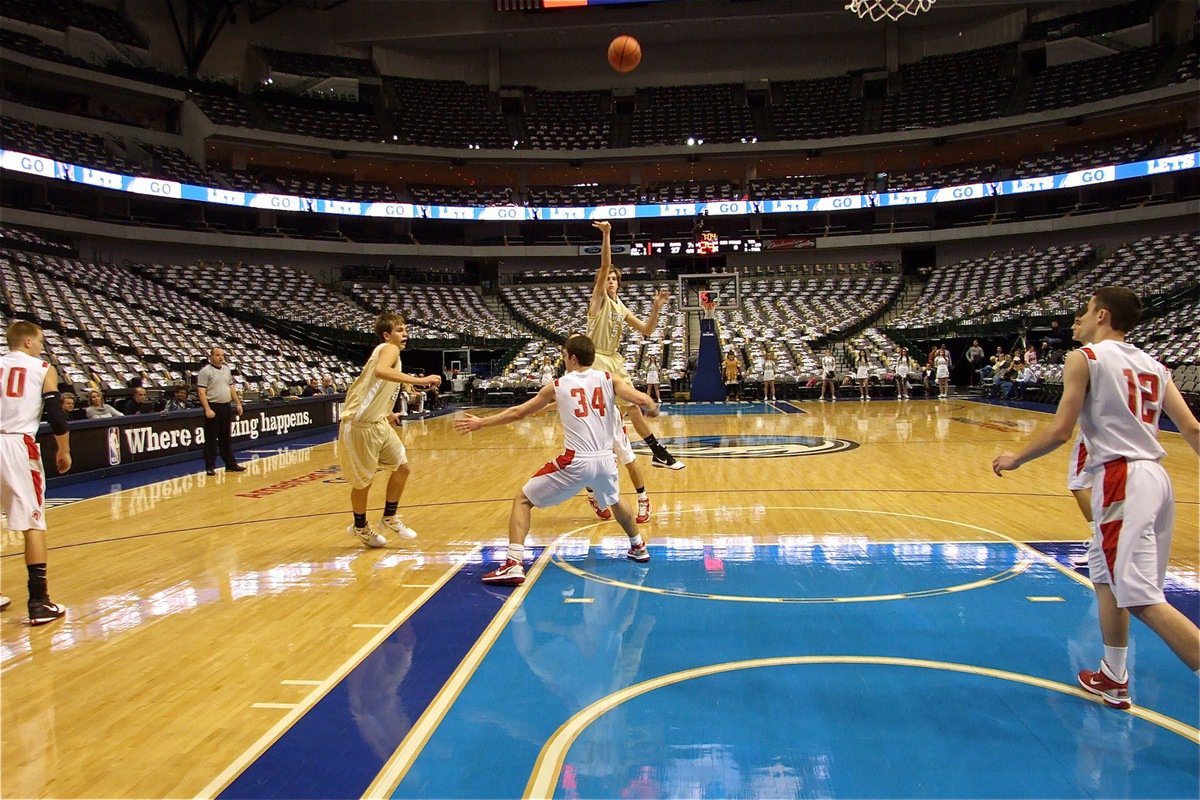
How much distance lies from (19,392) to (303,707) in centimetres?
296

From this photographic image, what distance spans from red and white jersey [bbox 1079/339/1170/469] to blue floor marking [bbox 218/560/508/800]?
294 cm

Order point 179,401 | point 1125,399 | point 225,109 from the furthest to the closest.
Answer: point 225,109
point 179,401
point 1125,399

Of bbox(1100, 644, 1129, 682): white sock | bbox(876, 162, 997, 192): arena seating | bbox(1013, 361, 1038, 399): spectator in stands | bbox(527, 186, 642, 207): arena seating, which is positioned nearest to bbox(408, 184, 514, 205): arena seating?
bbox(527, 186, 642, 207): arena seating

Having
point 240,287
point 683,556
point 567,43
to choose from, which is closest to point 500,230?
point 567,43

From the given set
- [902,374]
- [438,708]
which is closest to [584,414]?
[438,708]

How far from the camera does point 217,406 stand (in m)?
10.9

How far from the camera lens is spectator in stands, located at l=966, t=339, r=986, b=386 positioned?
1025 inches

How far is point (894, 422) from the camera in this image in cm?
1631

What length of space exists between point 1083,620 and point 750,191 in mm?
37011

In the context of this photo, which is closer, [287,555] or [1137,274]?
[287,555]

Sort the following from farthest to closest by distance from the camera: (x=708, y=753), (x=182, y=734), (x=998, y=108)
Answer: (x=998, y=108) < (x=182, y=734) < (x=708, y=753)

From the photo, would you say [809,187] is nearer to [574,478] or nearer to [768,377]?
[768,377]

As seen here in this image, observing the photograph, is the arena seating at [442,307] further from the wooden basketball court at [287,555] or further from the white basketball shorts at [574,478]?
the white basketball shorts at [574,478]

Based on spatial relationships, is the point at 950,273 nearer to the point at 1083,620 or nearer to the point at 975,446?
the point at 975,446
